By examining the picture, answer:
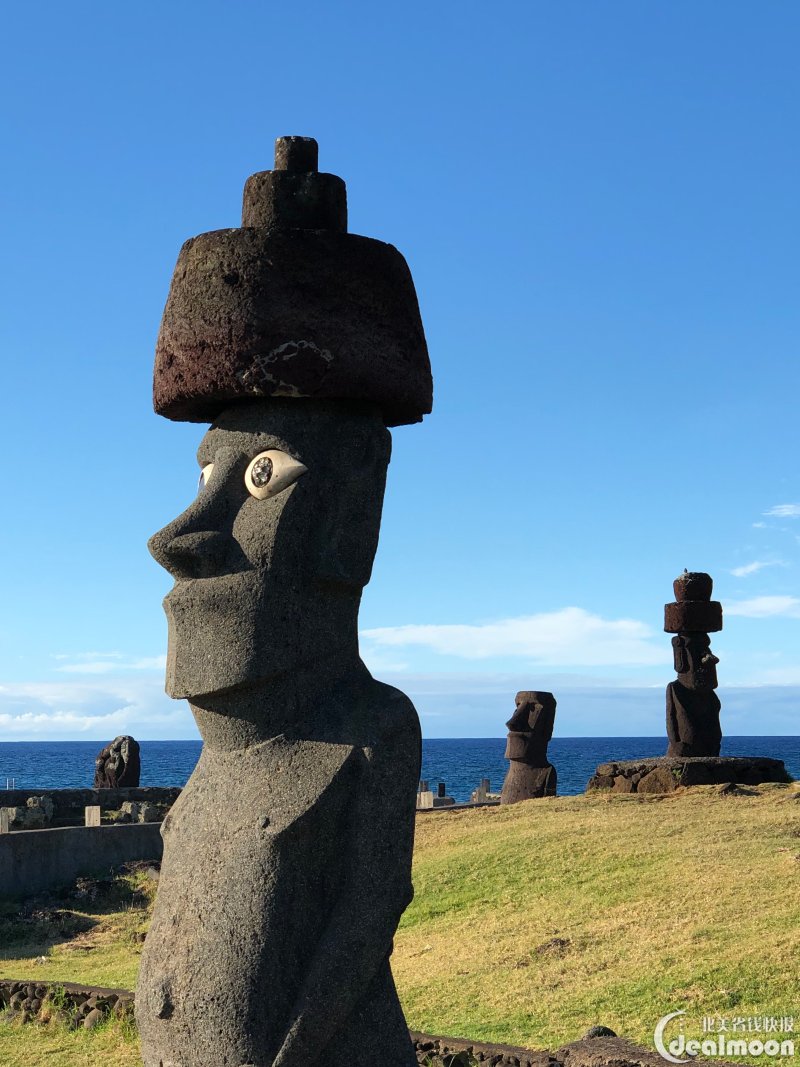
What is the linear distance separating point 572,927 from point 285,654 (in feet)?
21.0

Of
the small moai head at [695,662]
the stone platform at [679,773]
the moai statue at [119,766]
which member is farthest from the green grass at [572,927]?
the moai statue at [119,766]

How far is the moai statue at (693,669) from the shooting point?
62.0 feet

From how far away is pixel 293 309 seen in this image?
438cm

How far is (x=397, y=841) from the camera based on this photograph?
413 cm

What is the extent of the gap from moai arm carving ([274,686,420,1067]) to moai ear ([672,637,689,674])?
15687 millimetres

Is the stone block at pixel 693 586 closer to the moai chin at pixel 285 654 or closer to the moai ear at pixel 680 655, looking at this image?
the moai ear at pixel 680 655

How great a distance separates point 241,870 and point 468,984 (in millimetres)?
5399

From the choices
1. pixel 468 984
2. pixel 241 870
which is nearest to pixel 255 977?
pixel 241 870

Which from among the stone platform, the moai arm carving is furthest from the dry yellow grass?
the moai arm carving

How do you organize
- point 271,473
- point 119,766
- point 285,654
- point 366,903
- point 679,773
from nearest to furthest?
point 366,903
point 285,654
point 271,473
point 679,773
point 119,766

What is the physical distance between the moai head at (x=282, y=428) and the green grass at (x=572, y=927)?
13.9 ft

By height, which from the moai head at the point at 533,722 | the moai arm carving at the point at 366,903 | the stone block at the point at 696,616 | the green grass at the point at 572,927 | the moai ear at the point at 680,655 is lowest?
the green grass at the point at 572,927

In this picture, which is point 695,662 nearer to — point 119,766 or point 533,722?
point 533,722

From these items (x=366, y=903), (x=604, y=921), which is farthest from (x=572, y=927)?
(x=366, y=903)
